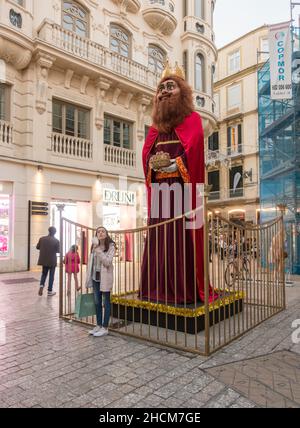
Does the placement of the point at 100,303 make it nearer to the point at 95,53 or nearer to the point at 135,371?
the point at 135,371

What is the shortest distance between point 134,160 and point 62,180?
4.38 meters

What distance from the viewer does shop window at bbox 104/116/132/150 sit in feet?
53.7

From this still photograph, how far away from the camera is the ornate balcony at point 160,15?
1744cm

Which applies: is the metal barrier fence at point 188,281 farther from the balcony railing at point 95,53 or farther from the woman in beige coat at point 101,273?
the balcony railing at point 95,53

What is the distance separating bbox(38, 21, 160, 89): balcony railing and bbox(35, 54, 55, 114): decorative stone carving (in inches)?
26.4

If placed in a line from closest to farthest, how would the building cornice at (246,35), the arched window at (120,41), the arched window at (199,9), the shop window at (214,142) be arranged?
the arched window at (120,41) → the arched window at (199,9) → the building cornice at (246,35) → the shop window at (214,142)

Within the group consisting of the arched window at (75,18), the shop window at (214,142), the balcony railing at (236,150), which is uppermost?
the arched window at (75,18)

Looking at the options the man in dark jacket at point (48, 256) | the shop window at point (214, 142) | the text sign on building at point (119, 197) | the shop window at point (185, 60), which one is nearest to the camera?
the man in dark jacket at point (48, 256)

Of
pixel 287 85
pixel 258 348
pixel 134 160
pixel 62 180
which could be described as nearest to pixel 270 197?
pixel 287 85

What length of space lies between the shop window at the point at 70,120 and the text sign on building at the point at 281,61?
788cm

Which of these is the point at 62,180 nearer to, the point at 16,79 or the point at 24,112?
the point at 24,112

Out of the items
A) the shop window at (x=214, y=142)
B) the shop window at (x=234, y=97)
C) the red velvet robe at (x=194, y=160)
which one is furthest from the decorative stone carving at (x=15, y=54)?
the shop window at (x=214, y=142)

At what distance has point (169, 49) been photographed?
1880 cm

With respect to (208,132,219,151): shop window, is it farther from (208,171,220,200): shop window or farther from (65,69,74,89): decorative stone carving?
(65,69,74,89): decorative stone carving
